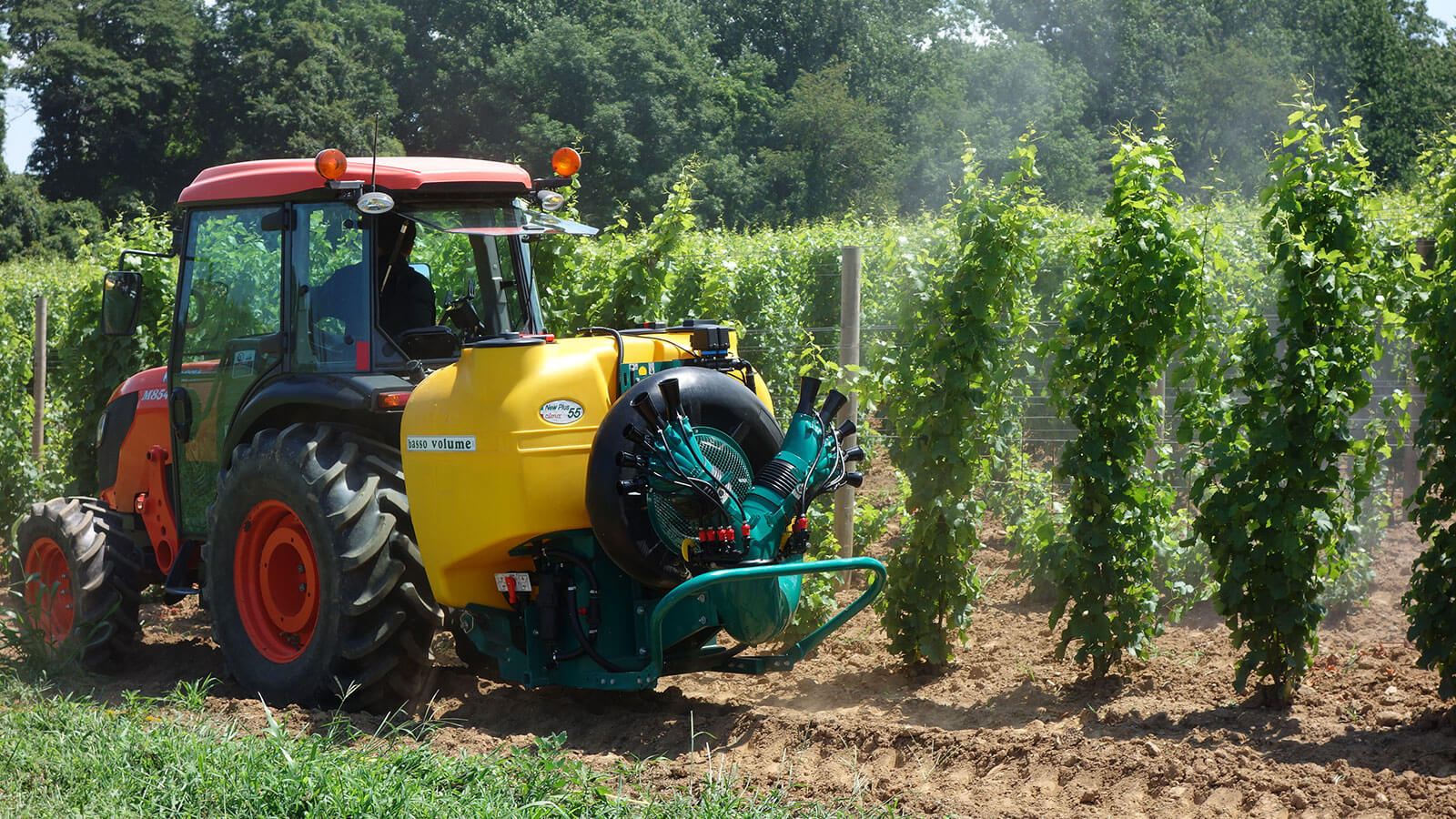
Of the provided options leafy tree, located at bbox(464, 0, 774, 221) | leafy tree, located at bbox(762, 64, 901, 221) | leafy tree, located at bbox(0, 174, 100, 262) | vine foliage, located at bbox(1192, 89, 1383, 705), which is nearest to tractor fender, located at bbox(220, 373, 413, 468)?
vine foliage, located at bbox(1192, 89, 1383, 705)

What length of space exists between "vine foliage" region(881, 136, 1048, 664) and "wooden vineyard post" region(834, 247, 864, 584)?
576 mm

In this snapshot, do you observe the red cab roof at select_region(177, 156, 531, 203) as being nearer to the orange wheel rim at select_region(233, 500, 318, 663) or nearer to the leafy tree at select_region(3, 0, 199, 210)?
the orange wheel rim at select_region(233, 500, 318, 663)

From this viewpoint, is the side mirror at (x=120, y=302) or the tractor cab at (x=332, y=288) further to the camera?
the side mirror at (x=120, y=302)

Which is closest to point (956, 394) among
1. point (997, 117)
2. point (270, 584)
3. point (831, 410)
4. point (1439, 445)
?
point (831, 410)

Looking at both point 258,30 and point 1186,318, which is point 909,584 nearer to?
point 1186,318

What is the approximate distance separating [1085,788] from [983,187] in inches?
120

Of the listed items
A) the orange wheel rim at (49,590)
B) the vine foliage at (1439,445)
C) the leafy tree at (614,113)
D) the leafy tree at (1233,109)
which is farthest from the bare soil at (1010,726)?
the leafy tree at (1233,109)

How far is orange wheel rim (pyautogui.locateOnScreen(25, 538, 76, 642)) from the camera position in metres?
6.53

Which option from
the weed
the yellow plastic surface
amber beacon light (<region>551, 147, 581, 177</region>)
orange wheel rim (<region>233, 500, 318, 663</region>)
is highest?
amber beacon light (<region>551, 147, 581, 177</region>)

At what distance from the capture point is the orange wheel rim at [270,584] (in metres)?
5.43

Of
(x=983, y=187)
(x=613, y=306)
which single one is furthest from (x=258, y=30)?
(x=983, y=187)

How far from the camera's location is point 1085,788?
13.9ft

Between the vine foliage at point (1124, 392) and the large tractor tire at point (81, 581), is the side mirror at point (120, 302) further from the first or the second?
the vine foliage at point (1124, 392)

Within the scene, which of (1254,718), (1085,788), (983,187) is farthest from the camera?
(983,187)
